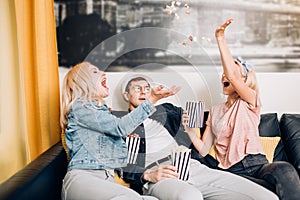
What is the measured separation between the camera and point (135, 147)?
224 centimetres

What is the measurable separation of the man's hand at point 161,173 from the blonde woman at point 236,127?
353 millimetres

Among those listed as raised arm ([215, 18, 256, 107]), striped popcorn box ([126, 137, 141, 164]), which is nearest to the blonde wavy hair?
Answer: striped popcorn box ([126, 137, 141, 164])

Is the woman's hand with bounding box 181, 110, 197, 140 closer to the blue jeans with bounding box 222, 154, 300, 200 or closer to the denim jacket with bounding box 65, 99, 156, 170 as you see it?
the blue jeans with bounding box 222, 154, 300, 200

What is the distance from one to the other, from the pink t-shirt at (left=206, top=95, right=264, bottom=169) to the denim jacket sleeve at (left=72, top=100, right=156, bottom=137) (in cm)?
53

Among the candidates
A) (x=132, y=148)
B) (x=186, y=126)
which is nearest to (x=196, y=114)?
(x=186, y=126)

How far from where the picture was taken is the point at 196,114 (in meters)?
2.48

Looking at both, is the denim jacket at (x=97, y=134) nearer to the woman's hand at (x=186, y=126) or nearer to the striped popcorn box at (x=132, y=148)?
the striped popcorn box at (x=132, y=148)

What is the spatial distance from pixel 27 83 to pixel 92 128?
71 cm

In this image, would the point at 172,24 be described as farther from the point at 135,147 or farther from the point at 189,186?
the point at 189,186

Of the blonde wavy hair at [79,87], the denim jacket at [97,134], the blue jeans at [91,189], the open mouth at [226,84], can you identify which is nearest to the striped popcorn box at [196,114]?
the open mouth at [226,84]

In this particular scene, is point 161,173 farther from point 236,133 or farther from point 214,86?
point 214,86

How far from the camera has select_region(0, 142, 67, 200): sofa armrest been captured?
5.34 ft

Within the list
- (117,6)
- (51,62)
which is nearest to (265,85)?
(117,6)

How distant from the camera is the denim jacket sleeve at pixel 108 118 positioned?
200cm
